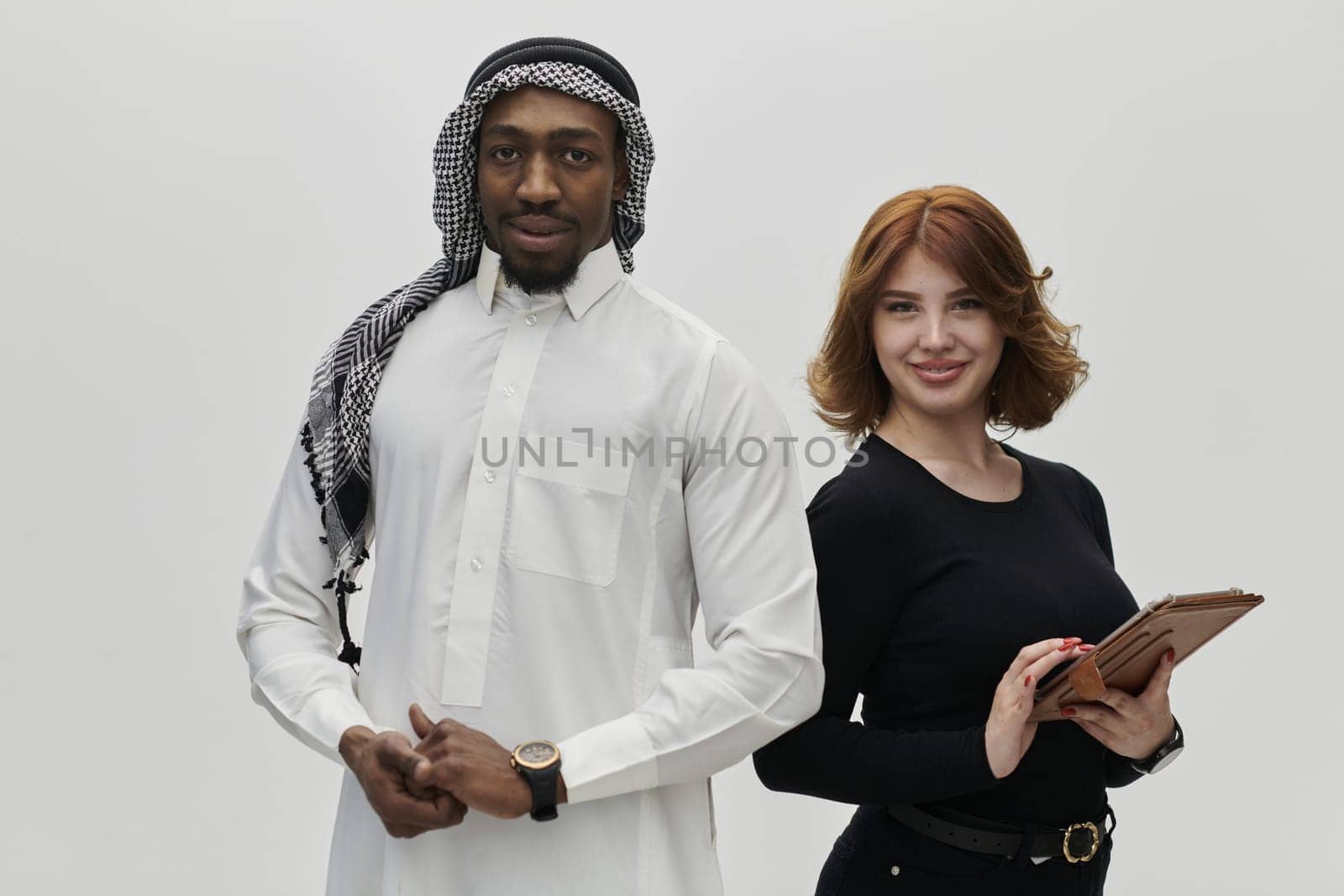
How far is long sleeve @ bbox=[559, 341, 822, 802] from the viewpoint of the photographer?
2.09 m

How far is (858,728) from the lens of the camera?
2324mm

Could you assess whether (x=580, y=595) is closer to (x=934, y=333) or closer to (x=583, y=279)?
(x=583, y=279)

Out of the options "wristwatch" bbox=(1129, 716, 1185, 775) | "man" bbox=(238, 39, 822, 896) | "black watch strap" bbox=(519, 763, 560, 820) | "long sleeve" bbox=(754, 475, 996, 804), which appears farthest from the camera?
"wristwatch" bbox=(1129, 716, 1185, 775)

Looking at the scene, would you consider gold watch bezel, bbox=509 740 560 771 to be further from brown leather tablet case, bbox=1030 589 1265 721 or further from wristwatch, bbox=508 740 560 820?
brown leather tablet case, bbox=1030 589 1265 721

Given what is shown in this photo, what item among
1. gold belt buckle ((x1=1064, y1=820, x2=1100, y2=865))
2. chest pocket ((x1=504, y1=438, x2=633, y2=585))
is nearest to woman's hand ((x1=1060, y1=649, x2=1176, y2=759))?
gold belt buckle ((x1=1064, y1=820, x2=1100, y2=865))

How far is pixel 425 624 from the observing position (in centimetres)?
218

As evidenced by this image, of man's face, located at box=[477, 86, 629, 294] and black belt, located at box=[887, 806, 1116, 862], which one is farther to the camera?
black belt, located at box=[887, 806, 1116, 862]

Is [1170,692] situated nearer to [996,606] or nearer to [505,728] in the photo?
[996,606]

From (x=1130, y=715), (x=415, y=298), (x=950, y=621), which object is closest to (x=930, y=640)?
(x=950, y=621)

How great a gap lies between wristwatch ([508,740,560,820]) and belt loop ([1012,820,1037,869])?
0.67 meters

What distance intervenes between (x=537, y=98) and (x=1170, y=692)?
2924mm

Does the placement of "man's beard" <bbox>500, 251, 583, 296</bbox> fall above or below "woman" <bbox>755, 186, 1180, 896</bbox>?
above

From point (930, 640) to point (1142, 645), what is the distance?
294 millimetres

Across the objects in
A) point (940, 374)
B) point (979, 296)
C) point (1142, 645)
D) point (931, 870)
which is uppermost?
point (979, 296)
